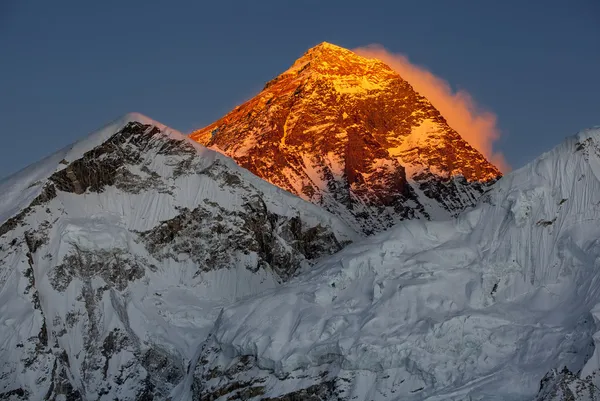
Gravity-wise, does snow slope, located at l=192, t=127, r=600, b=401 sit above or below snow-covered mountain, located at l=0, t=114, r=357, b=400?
below

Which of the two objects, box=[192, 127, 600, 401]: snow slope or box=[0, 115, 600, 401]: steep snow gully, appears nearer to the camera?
box=[192, 127, 600, 401]: snow slope

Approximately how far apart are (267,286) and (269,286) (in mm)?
426

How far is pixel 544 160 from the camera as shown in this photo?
5172 inches

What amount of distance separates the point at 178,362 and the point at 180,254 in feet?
56.1

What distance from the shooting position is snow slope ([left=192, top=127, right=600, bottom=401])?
117 meters

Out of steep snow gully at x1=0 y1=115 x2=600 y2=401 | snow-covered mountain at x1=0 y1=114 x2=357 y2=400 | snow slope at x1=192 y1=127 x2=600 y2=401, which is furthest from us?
snow-covered mountain at x1=0 y1=114 x2=357 y2=400

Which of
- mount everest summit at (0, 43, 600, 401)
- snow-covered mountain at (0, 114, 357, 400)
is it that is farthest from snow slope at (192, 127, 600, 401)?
snow-covered mountain at (0, 114, 357, 400)

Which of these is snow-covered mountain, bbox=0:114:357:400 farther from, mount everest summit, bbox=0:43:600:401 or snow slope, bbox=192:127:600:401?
snow slope, bbox=192:127:600:401

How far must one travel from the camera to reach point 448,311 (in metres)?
123

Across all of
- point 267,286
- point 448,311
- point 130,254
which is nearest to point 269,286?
point 267,286

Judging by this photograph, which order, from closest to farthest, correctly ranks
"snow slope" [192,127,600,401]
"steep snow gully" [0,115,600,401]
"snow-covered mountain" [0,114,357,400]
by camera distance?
"snow slope" [192,127,600,401]
"steep snow gully" [0,115,600,401]
"snow-covered mountain" [0,114,357,400]

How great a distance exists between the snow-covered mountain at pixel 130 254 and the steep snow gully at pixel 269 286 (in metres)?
0.17

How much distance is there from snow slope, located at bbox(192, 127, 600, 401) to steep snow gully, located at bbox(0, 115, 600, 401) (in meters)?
0.17

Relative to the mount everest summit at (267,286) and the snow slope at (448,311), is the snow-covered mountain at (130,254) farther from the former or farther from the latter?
the snow slope at (448,311)
